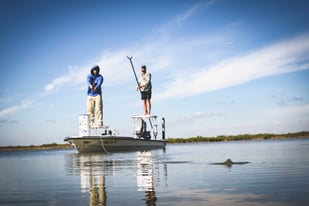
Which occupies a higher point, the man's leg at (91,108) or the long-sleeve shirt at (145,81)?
the long-sleeve shirt at (145,81)

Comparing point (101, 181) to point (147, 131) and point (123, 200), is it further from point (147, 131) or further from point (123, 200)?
point (147, 131)

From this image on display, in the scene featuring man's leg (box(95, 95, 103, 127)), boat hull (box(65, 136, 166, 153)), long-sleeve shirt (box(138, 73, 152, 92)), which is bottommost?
boat hull (box(65, 136, 166, 153))

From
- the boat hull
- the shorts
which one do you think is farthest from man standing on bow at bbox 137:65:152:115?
the boat hull

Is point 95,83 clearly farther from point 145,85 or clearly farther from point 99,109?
point 145,85

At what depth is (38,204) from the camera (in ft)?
18.0

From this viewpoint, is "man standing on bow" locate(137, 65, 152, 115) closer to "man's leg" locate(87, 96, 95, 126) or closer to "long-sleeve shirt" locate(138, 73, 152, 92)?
"long-sleeve shirt" locate(138, 73, 152, 92)

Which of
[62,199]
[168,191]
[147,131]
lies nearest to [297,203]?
[168,191]

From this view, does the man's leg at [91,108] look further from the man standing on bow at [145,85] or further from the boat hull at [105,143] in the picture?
the man standing on bow at [145,85]

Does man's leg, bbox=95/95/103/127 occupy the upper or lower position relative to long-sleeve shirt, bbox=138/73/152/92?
lower

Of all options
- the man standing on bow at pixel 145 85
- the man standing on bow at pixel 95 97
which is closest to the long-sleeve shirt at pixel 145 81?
the man standing on bow at pixel 145 85

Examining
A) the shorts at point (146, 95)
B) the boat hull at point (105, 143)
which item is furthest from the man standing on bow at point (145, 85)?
the boat hull at point (105, 143)

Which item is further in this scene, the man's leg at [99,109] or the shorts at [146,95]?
the shorts at [146,95]

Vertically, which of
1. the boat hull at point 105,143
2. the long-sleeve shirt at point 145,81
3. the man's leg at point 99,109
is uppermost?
the long-sleeve shirt at point 145,81

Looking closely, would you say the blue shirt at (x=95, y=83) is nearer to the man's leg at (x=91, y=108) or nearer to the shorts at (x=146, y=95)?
the man's leg at (x=91, y=108)
